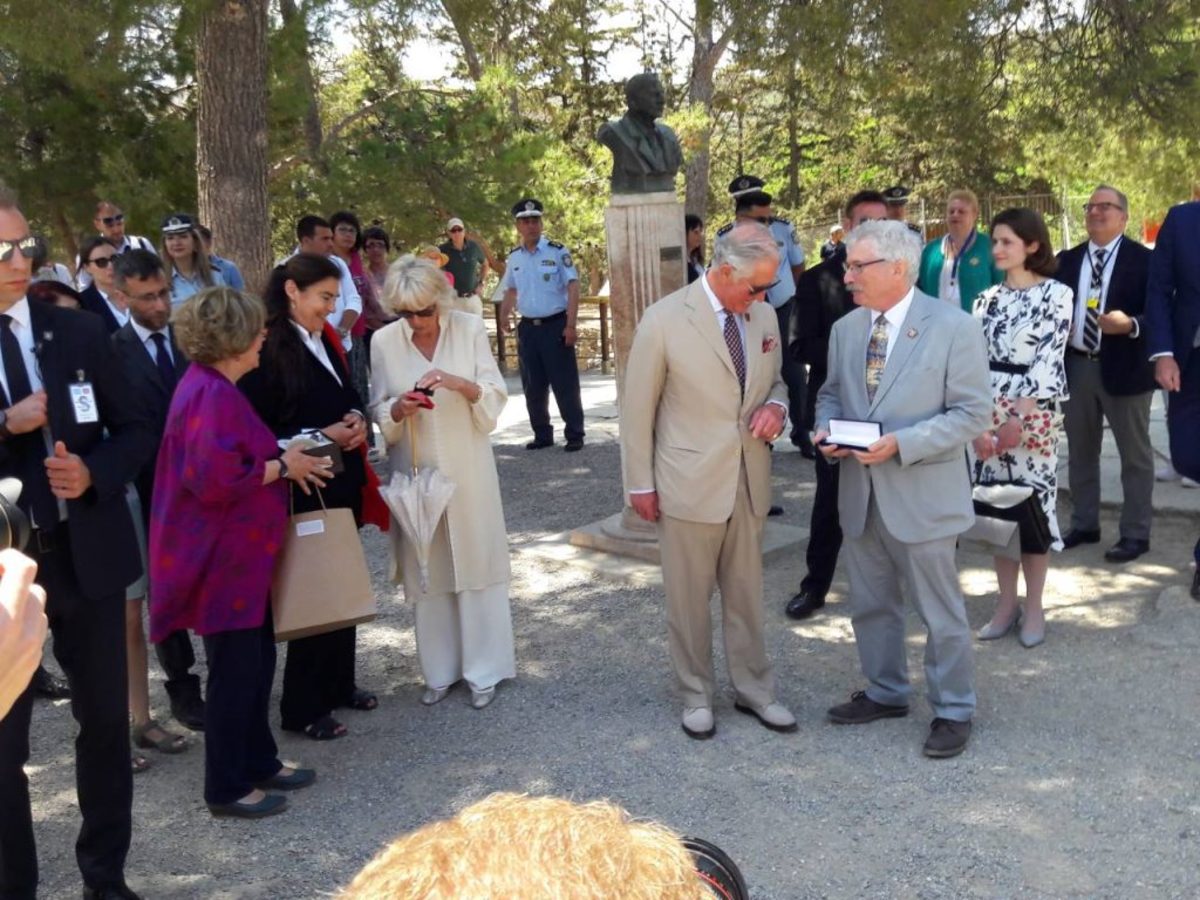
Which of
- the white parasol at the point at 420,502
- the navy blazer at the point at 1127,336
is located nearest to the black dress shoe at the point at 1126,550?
the navy blazer at the point at 1127,336

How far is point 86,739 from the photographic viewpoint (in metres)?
3.23

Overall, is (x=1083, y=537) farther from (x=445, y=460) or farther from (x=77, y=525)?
(x=77, y=525)

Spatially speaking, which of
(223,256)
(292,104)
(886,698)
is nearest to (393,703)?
(886,698)

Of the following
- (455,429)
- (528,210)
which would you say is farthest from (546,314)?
(455,429)

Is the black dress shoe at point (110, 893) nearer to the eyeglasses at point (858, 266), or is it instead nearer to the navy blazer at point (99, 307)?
the navy blazer at point (99, 307)

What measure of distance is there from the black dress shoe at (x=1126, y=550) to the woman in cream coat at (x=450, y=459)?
319 cm

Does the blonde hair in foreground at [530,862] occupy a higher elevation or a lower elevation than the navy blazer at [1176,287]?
lower

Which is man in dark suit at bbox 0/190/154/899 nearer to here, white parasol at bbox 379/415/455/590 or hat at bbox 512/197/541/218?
white parasol at bbox 379/415/455/590

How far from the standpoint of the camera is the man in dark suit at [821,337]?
17.8ft

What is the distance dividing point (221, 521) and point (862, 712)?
2.37m

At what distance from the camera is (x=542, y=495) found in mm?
8172

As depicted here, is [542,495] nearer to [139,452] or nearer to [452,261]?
[452,261]

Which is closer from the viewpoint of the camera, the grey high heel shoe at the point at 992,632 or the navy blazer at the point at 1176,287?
the grey high heel shoe at the point at 992,632

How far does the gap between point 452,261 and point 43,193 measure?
472cm
